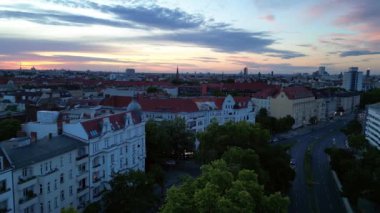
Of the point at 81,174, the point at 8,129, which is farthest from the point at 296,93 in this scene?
the point at 81,174

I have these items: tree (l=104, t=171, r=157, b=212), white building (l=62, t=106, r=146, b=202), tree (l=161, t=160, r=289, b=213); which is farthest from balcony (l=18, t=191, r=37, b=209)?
tree (l=161, t=160, r=289, b=213)

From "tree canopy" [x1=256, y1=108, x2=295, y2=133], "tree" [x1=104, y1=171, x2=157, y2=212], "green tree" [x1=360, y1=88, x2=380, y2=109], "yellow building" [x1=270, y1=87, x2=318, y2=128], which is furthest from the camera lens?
"green tree" [x1=360, y1=88, x2=380, y2=109]

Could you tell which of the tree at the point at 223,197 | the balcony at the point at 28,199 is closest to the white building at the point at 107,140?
the balcony at the point at 28,199

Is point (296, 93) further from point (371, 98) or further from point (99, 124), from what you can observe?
point (99, 124)

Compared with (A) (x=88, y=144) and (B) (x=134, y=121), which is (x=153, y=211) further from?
(B) (x=134, y=121)

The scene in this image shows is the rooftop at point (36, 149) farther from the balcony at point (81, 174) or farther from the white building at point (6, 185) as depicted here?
the balcony at point (81, 174)

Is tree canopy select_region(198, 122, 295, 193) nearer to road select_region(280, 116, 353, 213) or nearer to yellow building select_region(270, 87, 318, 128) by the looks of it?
road select_region(280, 116, 353, 213)
